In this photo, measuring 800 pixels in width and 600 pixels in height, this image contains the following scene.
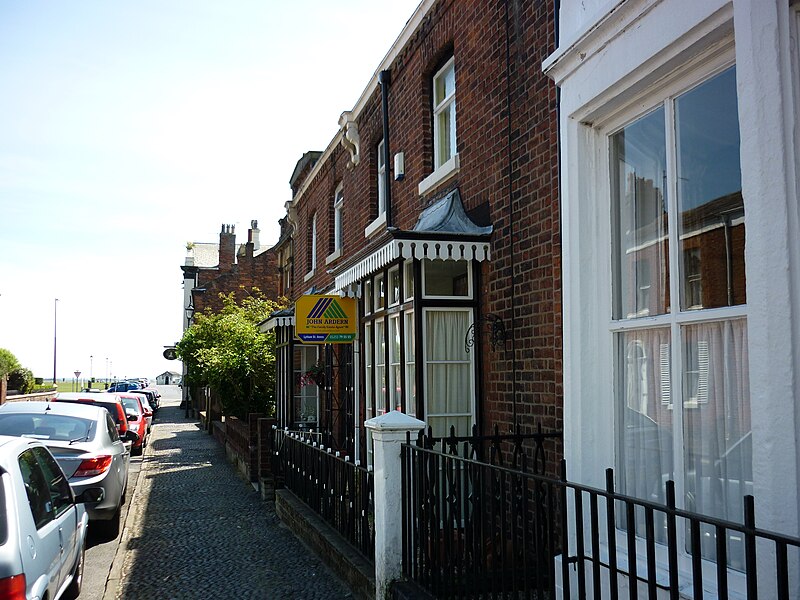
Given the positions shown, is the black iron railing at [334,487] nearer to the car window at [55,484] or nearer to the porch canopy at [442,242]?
the porch canopy at [442,242]

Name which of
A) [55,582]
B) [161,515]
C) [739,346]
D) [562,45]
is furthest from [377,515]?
[161,515]

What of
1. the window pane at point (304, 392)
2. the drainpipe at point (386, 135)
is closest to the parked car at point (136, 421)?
the window pane at point (304, 392)

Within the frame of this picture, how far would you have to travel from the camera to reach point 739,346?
3.45 metres

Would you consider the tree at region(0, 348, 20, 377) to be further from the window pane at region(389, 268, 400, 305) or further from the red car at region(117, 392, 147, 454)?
the window pane at region(389, 268, 400, 305)

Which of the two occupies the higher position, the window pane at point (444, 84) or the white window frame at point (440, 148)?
the window pane at point (444, 84)

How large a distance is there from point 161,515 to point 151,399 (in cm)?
3199

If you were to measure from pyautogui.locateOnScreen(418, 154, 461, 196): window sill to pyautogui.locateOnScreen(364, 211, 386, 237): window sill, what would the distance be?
183 cm

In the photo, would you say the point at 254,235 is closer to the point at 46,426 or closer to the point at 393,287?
the point at 46,426

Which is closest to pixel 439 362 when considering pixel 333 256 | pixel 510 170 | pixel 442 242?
pixel 442 242

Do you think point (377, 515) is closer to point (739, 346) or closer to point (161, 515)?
point (739, 346)

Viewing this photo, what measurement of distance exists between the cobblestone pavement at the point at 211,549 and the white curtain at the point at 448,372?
190 cm

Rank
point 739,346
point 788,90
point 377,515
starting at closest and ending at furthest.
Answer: point 788,90 → point 739,346 → point 377,515

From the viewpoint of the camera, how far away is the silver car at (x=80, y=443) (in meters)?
8.75

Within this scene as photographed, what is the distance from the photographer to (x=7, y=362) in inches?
1644
